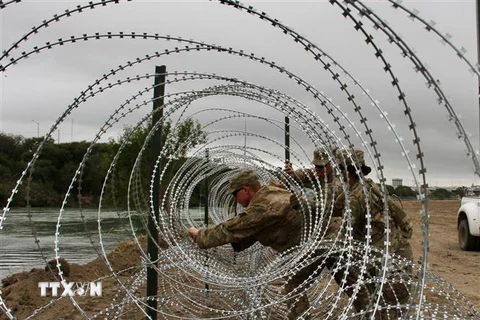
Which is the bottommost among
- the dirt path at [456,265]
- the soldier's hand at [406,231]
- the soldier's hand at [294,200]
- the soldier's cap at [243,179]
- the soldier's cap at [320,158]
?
the dirt path at [456,265]

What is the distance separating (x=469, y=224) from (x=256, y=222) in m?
11.7

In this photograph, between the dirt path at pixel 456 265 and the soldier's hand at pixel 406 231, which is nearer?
the soldier's hand at pixel 406 231

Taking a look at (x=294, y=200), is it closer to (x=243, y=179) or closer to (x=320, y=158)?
(x=243, y=179)

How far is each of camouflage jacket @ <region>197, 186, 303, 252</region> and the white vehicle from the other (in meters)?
10.7

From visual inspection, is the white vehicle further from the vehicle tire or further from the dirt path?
the dirt path

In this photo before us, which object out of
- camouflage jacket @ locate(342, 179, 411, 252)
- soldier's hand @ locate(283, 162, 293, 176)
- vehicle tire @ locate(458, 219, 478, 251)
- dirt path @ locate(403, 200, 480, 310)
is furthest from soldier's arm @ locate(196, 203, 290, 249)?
vehicle tire @ locate(458, 219, 478, 251)

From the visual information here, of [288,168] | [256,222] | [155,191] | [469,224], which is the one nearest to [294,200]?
[256,222]

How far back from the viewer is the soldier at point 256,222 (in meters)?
5.26

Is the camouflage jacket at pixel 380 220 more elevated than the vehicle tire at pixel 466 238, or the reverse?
the camouflage jacket at pixel 380 220

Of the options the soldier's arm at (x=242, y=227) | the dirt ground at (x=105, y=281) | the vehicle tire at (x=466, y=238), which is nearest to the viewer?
the soldier's arm at (x=242, y=227)

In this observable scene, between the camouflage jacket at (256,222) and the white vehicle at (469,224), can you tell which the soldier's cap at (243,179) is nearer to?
the camouflage jacket at (256,222)

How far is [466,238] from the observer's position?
16.5 m

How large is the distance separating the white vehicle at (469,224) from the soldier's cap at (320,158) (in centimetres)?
997

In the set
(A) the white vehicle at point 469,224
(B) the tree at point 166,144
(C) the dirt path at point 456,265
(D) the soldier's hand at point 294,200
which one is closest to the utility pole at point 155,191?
(B) the tree at point 166,144
